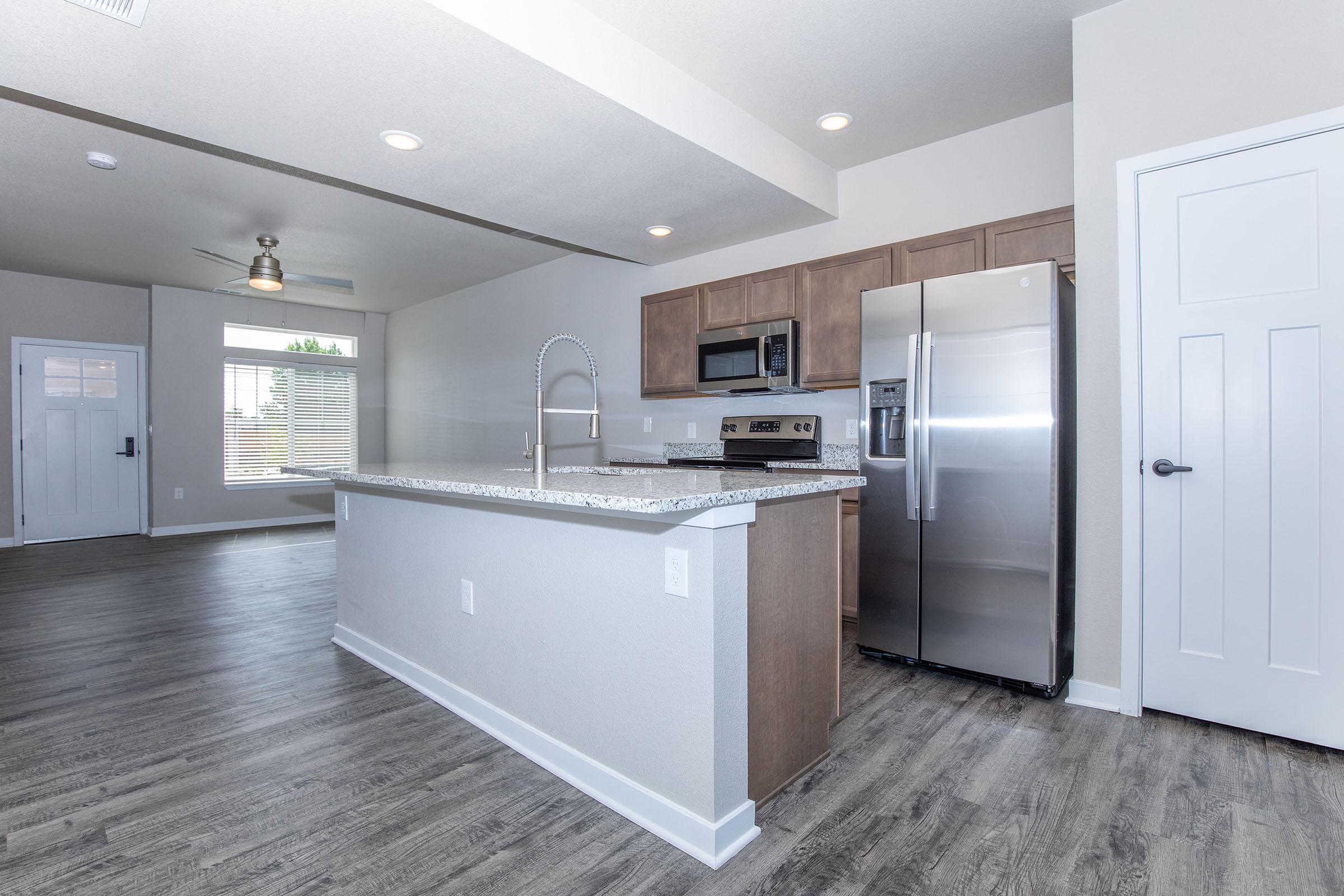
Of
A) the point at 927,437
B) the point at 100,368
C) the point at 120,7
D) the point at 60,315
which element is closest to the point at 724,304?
the point at 927,437

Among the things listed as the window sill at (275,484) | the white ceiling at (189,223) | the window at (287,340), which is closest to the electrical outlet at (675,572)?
the white ceiling at (189,223)

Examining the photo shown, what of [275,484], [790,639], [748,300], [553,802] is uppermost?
[748,300]

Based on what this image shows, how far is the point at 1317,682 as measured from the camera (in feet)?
6.96

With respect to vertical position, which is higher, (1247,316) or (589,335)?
(589,335)

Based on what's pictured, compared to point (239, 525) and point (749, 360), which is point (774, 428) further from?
point (239, 525)

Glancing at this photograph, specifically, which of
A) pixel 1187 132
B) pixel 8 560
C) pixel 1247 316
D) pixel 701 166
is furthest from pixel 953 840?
pixel 8 560

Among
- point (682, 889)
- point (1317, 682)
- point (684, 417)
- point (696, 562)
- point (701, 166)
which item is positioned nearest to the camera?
point (682, 889)

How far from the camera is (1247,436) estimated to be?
224cm

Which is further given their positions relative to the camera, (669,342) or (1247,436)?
(669,342)

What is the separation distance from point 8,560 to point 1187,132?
26.4ft

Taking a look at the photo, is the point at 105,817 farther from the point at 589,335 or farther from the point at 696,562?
the point at 589,335

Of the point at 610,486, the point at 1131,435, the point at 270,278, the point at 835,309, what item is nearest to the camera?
the point at 610,486

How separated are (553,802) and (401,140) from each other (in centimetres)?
262

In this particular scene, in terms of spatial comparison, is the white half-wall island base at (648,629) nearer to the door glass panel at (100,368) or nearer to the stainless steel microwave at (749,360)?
the stainless steel microwave at (749,360)
